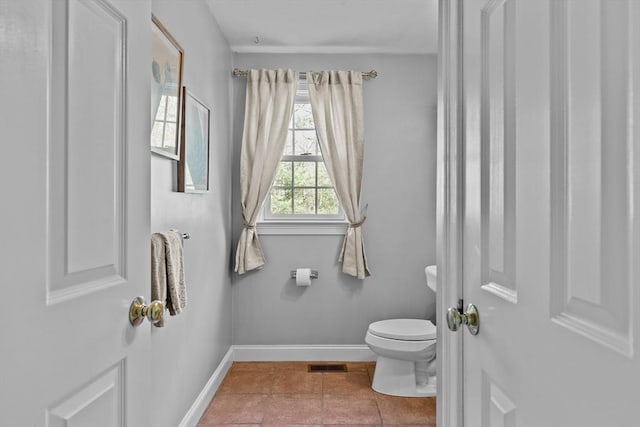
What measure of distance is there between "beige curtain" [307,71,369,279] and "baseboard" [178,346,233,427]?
1102 millimetres

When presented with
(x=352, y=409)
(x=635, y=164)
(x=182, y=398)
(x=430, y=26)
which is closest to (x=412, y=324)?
Answer: (x=352, y=409)

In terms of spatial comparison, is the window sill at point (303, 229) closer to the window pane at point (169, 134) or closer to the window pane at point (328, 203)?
Answer: the window pane at point (328, 203)

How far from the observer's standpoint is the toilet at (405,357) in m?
2.77

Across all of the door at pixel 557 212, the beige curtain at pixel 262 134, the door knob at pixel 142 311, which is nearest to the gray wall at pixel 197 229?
the beige curtain at pixel 262 134

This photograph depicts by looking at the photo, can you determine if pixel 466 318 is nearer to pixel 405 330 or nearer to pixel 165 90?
pixel 165 90

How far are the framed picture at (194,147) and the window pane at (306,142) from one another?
98 cm

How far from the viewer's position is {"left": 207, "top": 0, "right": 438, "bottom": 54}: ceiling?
108 inches

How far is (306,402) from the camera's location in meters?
2.74

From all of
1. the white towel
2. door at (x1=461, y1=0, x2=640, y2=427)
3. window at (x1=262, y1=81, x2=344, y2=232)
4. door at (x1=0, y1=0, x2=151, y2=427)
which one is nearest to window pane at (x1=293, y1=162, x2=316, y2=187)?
window at (x1=262, y1=81, x2=344, y2=232)

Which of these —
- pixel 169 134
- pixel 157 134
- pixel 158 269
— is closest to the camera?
pixel 158 269

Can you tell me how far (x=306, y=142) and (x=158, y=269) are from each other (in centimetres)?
208

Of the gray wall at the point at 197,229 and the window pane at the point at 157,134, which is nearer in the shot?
the window pane at the point at 157,134

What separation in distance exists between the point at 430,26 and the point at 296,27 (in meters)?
0.91

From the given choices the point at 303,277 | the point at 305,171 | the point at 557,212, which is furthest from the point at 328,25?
the point at 557,212
